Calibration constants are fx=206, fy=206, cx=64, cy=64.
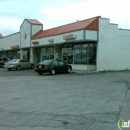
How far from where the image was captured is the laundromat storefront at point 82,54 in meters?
24.0

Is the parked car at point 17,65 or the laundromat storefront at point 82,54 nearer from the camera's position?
the laundromat storefront at point 82,54

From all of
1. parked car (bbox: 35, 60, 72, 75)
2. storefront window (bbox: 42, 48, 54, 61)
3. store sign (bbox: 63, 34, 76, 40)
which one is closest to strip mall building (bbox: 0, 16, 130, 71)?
store sign (bbox: 63, 34, 76, 40)

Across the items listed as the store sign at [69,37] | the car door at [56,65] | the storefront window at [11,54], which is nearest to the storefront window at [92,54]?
the store sign at [69,37]

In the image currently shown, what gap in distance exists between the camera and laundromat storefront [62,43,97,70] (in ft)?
78.8

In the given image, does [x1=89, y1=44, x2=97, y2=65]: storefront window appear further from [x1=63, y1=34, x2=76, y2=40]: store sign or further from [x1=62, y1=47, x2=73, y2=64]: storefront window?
[x1=62, y1=47, x2=73, y2=64]: storefront window

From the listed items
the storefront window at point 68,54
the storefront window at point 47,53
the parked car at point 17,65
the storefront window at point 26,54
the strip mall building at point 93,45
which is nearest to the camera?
the strip mall building at point 93,45

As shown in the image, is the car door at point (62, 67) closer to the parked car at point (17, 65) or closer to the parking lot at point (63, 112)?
the parked car at point (17, 65)

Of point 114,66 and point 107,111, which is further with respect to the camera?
point 114,66

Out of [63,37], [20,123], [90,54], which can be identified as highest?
[63,37]

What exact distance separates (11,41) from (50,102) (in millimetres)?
36257

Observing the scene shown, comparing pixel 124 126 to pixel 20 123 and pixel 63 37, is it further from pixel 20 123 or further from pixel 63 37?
pixel 63 37

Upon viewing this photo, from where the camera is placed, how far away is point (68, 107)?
709 cm

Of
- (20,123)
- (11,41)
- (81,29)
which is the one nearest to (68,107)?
(20,123)

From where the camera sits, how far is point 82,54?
24.7m
